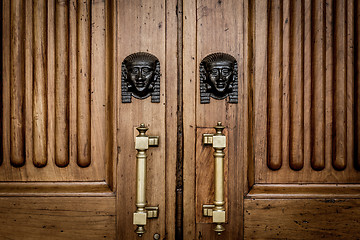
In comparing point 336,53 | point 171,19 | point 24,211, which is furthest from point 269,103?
point 24,211

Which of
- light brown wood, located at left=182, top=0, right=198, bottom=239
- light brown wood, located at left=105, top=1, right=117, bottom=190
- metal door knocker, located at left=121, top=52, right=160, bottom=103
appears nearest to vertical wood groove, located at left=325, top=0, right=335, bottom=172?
light brown wood, located at left=182, top=0, right=198, bottom=239

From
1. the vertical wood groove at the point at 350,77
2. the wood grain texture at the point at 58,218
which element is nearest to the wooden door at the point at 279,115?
the vertical wood groove at the point at 350,77

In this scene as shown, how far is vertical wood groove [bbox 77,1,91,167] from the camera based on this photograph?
67 centimetres

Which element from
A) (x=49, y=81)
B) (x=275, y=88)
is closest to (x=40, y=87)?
(x=49, y=81)

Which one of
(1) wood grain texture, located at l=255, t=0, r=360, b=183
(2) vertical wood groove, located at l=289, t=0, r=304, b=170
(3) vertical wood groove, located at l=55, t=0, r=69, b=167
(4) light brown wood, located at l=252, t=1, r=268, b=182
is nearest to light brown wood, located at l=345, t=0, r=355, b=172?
(1) wood grain texture, located at l=255, t=0, r=360, b=183

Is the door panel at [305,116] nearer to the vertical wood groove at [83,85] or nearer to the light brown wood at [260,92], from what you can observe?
the light brown wood at [260,92]

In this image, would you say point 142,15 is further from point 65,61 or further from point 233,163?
point 233,163

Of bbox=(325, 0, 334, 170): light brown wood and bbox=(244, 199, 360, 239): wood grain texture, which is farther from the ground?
bbox=(325, 0, 334, 170): light brown wood

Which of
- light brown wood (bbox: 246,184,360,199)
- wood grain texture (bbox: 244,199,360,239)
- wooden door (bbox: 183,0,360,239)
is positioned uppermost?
wooden door (bbox: 183,0,360,239)

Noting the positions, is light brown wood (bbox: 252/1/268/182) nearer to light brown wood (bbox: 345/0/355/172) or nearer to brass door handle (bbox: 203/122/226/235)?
brass door handle (bbox: 203/122/226/235)

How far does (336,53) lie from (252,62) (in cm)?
23

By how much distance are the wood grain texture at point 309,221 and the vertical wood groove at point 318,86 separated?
11 cm

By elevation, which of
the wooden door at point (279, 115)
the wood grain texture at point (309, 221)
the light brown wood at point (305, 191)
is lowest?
the wood grain texture at point (309, 221)

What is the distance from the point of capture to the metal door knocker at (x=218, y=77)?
0.64m
